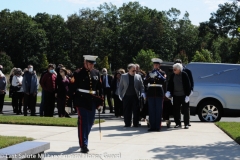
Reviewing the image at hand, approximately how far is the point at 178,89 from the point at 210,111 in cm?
309

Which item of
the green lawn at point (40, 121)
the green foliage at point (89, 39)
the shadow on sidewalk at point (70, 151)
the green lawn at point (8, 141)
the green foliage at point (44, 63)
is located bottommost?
the shadow on sidewalk at point (70, 151)

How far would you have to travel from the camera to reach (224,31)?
67188 mm

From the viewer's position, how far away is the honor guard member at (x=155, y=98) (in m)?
12.7

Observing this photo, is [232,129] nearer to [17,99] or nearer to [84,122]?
[84,122]

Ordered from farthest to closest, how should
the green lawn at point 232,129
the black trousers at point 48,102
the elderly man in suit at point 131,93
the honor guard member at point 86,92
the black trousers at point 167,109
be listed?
the black trousers at point 48,102, the black trousers at point 167,109, the elderly man in suit at point 131,93, the green lawn at point 232,129, the honor guard member at point 86,92

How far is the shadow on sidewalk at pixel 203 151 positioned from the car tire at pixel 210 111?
18.3 feet

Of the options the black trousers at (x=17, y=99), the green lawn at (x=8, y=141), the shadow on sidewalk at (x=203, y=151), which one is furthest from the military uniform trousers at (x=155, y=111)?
the black trousers at (x=17, y=99)

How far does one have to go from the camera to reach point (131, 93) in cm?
1355

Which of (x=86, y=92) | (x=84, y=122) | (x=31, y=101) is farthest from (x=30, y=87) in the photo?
(x=84, y=122)

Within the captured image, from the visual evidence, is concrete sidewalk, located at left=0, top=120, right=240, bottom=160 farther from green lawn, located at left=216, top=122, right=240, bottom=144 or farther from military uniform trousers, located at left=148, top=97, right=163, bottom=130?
military uniform trousers, located at left=148, top=97, right=163, bottom=130

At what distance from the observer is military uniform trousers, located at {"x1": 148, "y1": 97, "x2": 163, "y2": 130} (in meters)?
12.7

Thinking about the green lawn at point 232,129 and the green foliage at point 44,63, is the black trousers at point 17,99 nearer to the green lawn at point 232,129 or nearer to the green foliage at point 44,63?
the green lawn at point 232,129

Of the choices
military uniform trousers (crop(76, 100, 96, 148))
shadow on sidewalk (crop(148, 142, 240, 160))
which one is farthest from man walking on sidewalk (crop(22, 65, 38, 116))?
shadow on sidewalk (crop(148, 142, 240, 160))

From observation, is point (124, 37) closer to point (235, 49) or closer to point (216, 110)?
point (235, 49)
